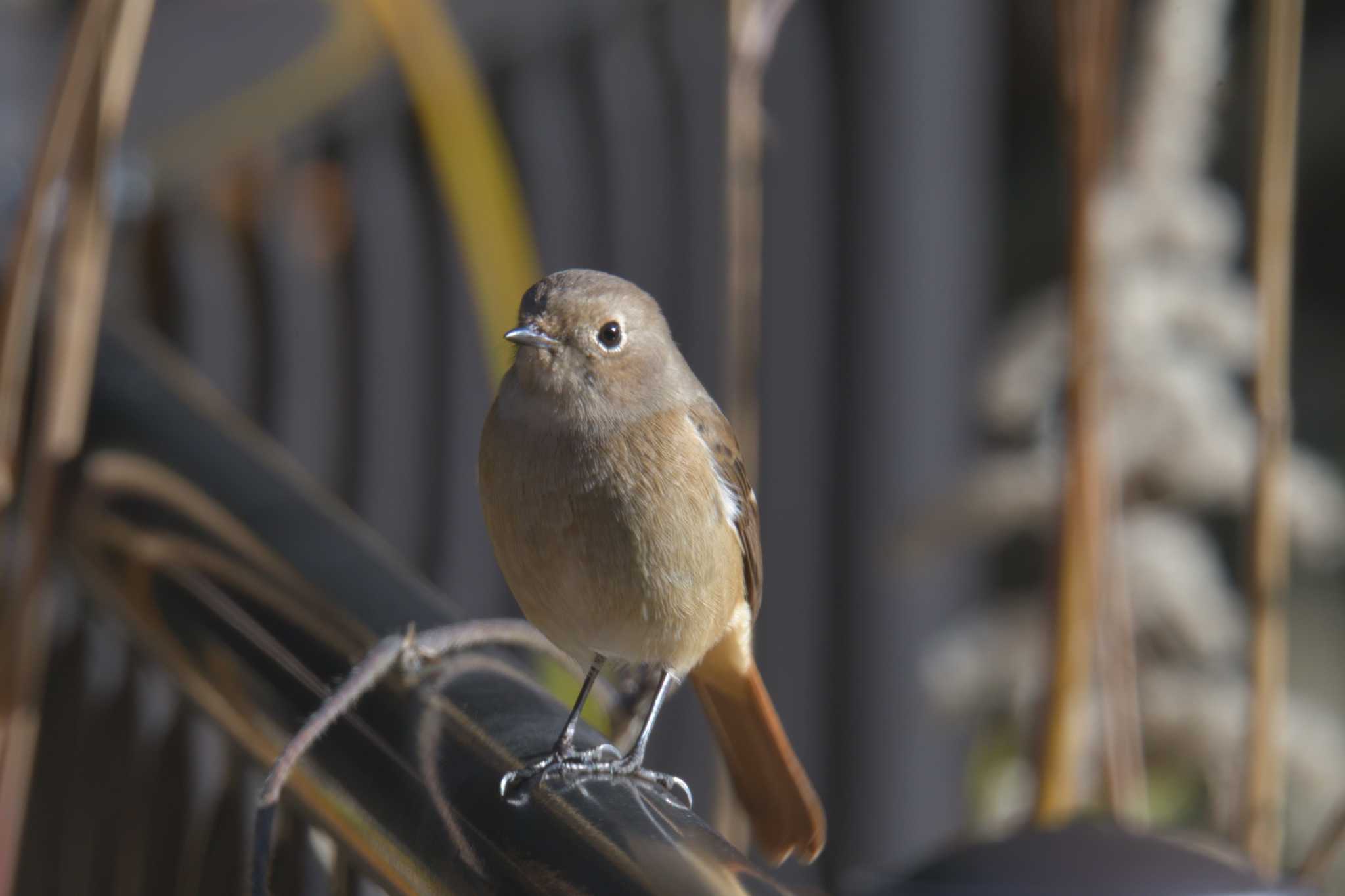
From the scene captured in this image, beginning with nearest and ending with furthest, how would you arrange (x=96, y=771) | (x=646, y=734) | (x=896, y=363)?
(x=646, y=734)
(x=96, y=771)
(x=896, y=363)

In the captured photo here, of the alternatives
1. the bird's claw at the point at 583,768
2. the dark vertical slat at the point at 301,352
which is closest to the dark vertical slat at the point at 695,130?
the dark vertical slat at the point at 301,352

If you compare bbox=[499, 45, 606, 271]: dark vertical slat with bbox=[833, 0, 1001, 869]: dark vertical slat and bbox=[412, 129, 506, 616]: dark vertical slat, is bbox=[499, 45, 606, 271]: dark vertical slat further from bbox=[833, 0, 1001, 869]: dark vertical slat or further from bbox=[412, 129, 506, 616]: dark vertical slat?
bbox=[833, 0, 1001, 869]: dark vertical slat

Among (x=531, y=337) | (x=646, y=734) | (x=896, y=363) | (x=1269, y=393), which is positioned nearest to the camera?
(x=531, y=337)

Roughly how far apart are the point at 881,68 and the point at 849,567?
1.05 m

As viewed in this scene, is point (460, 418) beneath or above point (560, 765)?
beneath

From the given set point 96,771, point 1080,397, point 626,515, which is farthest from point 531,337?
point 96,771

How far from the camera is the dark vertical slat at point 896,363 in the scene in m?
2.91

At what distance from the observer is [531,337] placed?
0.73 meters

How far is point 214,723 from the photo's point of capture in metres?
1.07

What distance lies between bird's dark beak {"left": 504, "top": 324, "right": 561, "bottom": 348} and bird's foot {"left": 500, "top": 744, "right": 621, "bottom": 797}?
0.24m

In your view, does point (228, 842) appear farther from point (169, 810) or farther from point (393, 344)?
point (393, 344)

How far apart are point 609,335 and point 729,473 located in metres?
0.23

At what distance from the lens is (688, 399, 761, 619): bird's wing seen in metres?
0.94

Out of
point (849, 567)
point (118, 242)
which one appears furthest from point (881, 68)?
point (118, 242)
